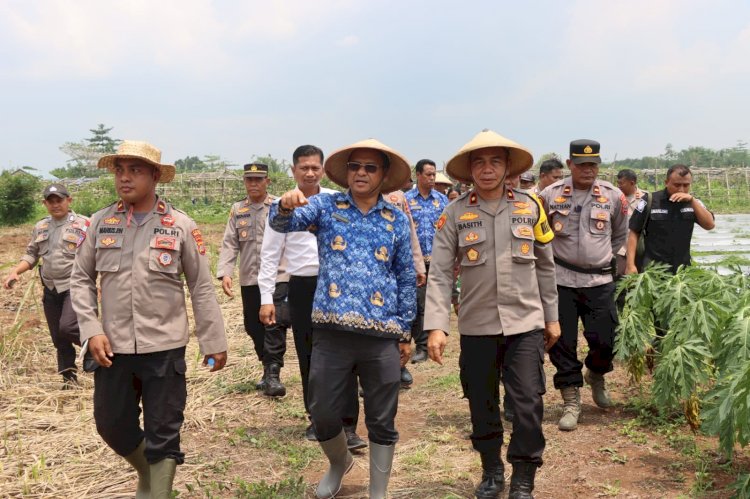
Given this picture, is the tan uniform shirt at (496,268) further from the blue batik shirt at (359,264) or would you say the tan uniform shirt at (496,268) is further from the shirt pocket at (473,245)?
the blue batik shirt at (359,264)

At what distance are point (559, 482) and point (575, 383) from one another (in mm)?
1082

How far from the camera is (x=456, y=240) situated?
3617 mm

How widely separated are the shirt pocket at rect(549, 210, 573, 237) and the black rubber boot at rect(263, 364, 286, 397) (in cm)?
285

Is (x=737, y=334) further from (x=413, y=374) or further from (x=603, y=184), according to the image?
(x=413, y=374)

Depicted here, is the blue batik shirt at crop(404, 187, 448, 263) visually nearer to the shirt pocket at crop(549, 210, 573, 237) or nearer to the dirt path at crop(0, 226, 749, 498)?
the dirt path at crop(0, 226, 749, 498)

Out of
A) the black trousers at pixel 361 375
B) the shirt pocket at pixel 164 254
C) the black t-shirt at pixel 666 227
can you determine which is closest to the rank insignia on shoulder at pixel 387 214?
the black trousers at pixel 361 375

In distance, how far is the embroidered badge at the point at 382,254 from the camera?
3350mm

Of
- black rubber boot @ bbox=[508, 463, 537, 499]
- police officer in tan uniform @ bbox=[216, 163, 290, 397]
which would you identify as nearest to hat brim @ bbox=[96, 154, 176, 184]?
police officer in tan uniform @ bbox=[216, 163, 290, 397]

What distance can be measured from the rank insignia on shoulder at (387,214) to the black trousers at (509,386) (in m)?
0.83

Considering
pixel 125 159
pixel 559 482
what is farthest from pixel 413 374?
→ pixel 125 159

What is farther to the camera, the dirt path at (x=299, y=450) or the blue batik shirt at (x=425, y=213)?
the blue batik shirt at (x=425, y=213)

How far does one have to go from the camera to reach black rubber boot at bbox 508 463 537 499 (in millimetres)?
3398

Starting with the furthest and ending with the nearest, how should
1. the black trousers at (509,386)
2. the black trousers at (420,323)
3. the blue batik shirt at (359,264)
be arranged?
the black trousers at (420,323), the black trousers at (509,386), the blue batik shirt at (359,264)

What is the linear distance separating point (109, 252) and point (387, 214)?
150cm
